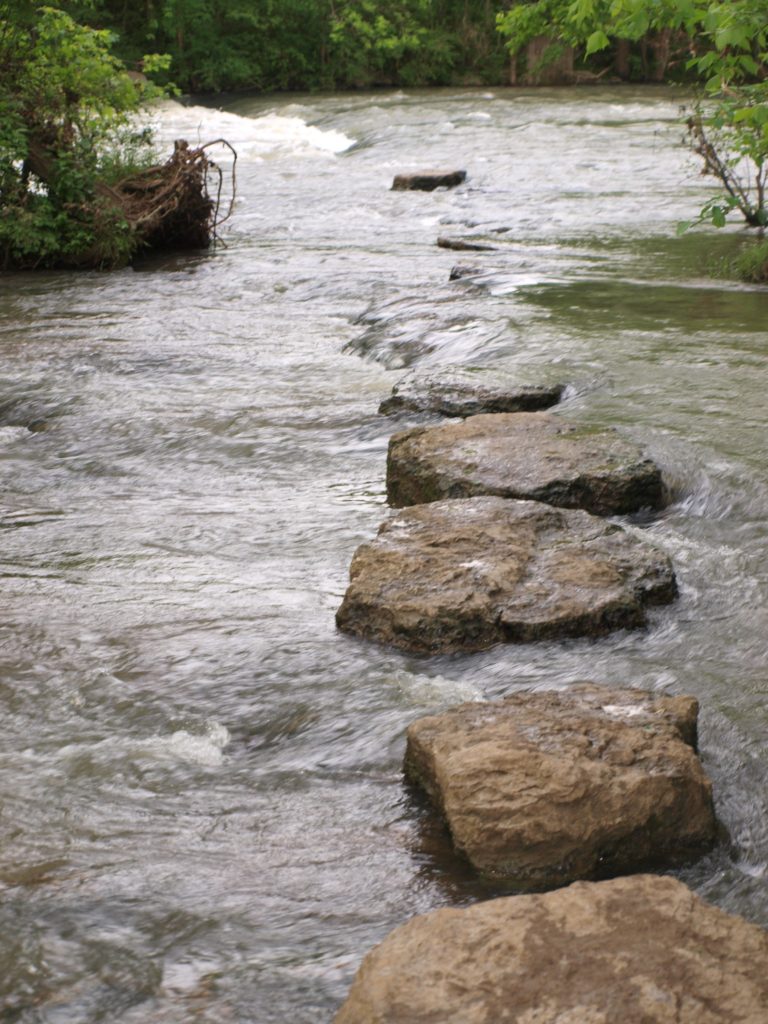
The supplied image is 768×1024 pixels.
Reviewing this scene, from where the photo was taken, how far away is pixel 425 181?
1667cm

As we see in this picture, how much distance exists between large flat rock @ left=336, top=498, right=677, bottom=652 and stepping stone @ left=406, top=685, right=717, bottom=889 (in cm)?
87

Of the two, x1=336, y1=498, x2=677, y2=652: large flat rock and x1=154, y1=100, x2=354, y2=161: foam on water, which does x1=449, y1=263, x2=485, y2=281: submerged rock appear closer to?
x1=336, y1=498, x2=677, y2=652: large flat rock

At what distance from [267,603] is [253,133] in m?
20.0

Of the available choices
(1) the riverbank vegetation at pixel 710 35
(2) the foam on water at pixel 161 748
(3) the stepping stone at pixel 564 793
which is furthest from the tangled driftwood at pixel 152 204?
(3) the stepping stone at pixel 564 793

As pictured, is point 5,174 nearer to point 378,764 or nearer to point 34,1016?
point 378,764

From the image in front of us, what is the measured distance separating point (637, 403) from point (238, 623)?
308 cm

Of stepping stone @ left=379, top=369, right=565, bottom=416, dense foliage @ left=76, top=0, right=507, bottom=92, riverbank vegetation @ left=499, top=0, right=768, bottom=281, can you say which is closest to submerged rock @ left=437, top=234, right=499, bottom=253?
riverbank vegetation @ left=499, top=0, right=768, bottom=281

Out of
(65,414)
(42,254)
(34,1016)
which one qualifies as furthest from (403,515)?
(42,254)

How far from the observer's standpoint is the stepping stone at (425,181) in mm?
16672

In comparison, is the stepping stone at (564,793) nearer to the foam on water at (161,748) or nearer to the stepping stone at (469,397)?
the foam on water at (161,748)

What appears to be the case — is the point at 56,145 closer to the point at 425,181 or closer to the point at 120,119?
the point at 120,119

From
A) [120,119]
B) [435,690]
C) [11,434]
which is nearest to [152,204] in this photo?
[120,119]

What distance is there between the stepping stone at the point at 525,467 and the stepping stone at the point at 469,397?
0.93 m

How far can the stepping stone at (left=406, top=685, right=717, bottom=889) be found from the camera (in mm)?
2904
